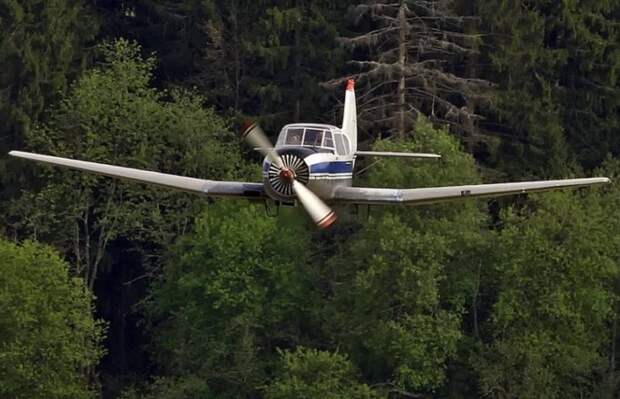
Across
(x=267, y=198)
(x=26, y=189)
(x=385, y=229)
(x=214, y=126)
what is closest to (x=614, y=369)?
(x=385, y=229)

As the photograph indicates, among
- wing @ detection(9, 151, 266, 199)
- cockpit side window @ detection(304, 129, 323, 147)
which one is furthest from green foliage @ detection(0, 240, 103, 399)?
cockpit side window @ detection(304, 129, 323, 147)

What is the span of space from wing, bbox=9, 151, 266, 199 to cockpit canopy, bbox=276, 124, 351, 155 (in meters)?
1.18

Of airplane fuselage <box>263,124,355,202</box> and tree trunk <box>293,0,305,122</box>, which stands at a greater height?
airplane fuselage <box>263,124,355,202</box>

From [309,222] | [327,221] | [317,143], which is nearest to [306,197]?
[327,221]

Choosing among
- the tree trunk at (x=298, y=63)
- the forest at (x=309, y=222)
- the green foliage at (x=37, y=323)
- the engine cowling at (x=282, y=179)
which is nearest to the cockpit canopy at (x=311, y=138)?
the engine cowling at (x=282, y=179)

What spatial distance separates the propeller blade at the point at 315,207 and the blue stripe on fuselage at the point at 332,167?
→ 2.04 ft

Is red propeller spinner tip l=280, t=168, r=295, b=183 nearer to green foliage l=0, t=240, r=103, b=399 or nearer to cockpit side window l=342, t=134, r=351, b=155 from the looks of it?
cockpit side window l=342, t=134, r=351, b=155

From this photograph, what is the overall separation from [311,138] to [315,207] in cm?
233

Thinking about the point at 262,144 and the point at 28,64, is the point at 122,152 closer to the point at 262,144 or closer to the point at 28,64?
the point at 28,64

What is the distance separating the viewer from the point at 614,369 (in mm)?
61844

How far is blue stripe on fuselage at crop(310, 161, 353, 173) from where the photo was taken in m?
39.0

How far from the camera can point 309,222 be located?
56.0 metres

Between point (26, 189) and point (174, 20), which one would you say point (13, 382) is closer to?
point (26, 189)

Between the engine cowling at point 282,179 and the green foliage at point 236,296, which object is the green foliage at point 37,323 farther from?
the engine cowling at point 282,179
